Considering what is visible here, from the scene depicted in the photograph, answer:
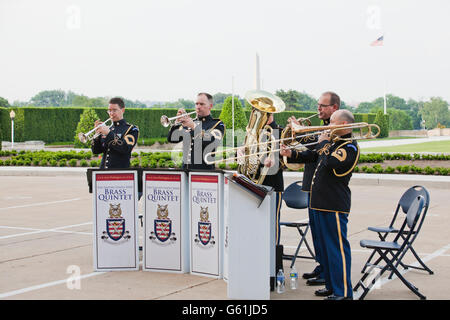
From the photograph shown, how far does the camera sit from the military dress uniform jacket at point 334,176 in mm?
5859

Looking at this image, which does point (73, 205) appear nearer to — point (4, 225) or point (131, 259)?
point (4, 225)

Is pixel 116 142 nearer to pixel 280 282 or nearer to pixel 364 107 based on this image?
pixel 280 282

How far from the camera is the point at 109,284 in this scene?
6.75 m

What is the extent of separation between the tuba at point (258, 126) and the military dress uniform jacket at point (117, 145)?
222cm

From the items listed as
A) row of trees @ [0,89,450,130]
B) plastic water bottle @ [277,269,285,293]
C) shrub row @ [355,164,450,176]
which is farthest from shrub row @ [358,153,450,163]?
row of trees @ [0,89,450,130]

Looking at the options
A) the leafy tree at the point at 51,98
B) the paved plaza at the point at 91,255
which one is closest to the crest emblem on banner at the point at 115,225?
the paved plaza at the point at 91,255

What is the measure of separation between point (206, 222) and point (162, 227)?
61 cm

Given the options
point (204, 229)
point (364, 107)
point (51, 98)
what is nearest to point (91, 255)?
point (204, 229)

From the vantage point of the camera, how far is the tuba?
21.4ft

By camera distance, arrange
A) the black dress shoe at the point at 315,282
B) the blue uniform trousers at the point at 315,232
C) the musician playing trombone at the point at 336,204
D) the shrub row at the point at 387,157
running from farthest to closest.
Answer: the shrub row at the point at 387,157 < the black dress shoe at the point at 315,282 < the blue uniform trousers at the point at 315,232 < the musician playing trombone at the point at 336,204

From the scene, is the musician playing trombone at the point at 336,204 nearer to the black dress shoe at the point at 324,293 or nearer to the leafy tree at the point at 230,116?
the black dress shoe at the point at 324,293

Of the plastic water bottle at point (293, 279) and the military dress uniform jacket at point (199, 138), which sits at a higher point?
the military dress uniform jacket at point (199, 138)

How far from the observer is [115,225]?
291 inches
